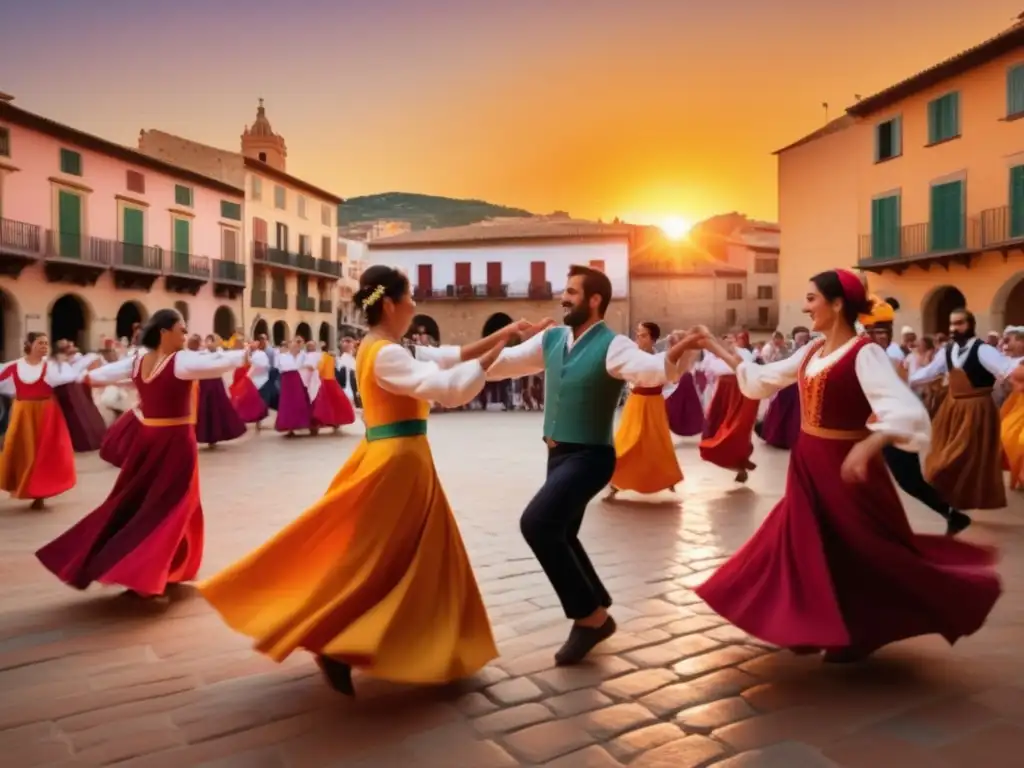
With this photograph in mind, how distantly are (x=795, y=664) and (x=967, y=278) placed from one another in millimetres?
22369

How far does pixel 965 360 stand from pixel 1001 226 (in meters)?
16.7

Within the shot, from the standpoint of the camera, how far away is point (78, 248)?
28641 millimetres

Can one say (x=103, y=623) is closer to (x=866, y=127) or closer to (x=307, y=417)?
(x=307, y=417)

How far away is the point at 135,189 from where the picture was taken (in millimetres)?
31781

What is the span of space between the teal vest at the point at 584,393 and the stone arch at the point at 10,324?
86.2 feet

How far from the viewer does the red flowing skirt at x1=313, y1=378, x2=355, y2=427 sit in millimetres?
14891

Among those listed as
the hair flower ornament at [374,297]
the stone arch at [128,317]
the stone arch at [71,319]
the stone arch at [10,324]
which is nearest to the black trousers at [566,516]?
the hair flower ornament at [374,297]

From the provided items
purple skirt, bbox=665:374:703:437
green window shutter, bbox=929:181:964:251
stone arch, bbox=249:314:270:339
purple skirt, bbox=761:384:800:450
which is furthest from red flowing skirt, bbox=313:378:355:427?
stone arch, bbox=249:314:270:339

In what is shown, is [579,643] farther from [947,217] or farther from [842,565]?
[947,217]

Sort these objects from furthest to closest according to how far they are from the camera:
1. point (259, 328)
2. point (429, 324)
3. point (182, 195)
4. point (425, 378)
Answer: point (429, 324) < point (259, 328) < point (182, 195) < point (425, 378)

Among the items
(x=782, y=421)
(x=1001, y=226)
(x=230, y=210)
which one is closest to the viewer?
(x=782, y=421)

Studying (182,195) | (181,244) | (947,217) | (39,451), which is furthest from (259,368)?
(182,195)

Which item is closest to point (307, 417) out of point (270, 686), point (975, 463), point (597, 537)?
point (597, 537)

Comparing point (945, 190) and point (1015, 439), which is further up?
point (945, 190)
